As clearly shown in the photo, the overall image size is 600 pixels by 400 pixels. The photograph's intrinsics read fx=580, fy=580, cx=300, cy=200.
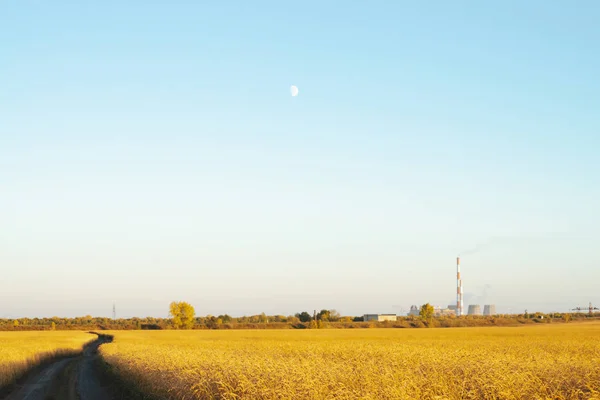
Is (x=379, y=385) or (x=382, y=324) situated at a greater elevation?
(x=379, y=385)

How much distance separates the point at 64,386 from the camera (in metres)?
35.5

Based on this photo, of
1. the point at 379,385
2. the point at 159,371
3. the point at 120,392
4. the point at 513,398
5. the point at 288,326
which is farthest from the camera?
the point at 288,326

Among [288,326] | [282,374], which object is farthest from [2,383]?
[288,326]

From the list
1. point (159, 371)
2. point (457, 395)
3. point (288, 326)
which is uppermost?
point (457, 395)

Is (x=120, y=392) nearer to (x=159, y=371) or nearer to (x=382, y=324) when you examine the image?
(x=159, y=371)

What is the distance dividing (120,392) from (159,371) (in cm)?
798

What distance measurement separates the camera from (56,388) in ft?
113

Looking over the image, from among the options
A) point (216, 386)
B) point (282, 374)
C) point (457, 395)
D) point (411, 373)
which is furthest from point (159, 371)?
point (457, 395)

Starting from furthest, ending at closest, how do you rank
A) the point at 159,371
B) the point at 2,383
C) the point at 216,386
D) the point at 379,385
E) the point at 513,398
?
the point at 2,383 → the point at 159,371 → the point at 216,386 → the point at 379,385 → the point at 513,398

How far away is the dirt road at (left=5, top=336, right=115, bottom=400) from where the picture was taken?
99.2ft

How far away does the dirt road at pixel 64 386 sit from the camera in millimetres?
30222

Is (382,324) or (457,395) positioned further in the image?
(382,324)

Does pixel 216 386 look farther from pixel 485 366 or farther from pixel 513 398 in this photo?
pixel 513 398

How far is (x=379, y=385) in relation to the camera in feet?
41.9
